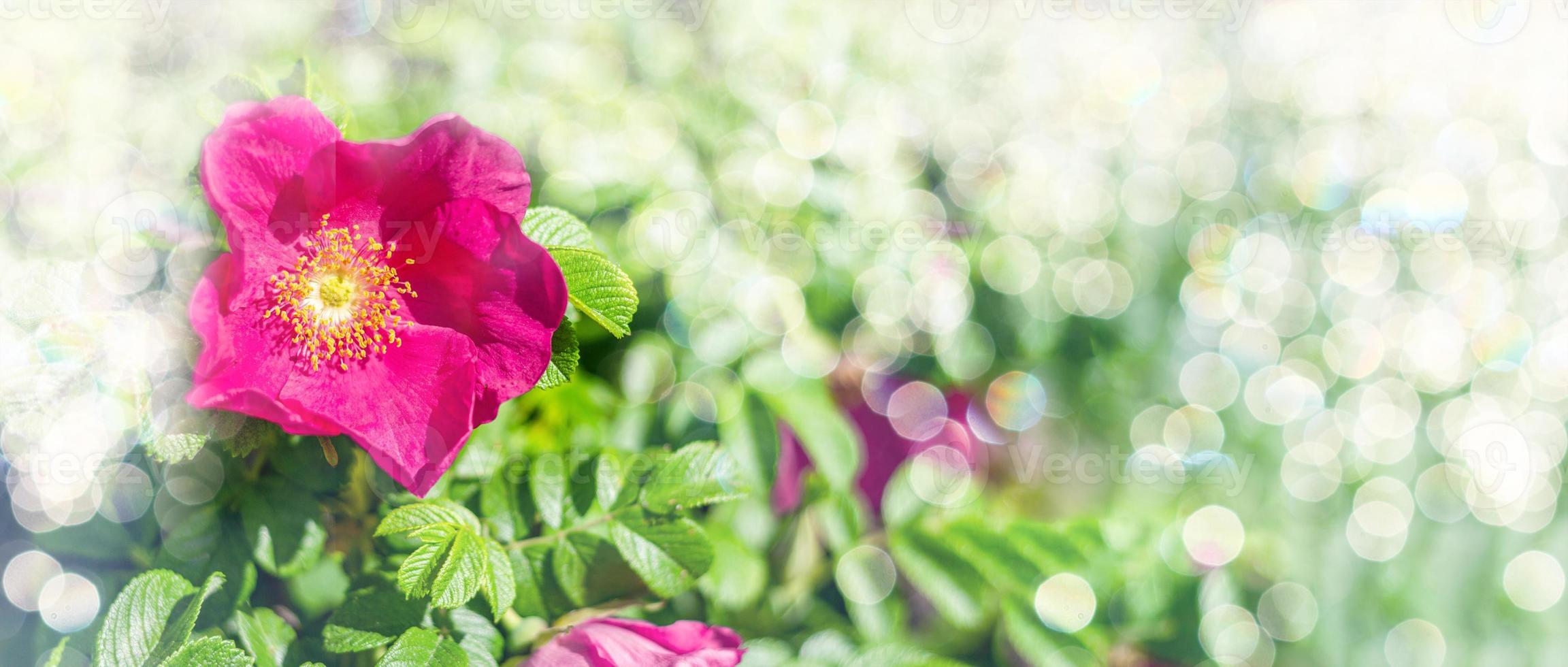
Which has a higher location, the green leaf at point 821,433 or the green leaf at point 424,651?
the green leaf at point 424,651

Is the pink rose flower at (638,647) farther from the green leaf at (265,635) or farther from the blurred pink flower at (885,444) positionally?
the blurred pink flower at (885,444)

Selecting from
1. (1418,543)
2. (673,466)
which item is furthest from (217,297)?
(1418,543)

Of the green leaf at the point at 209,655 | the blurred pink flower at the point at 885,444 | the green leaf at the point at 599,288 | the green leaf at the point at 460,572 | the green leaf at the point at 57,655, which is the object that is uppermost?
the green leaf at the point at 599,288

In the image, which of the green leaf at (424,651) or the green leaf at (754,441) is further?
the green leaf at (754,441)

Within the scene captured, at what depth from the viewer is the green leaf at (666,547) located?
456 millimetres

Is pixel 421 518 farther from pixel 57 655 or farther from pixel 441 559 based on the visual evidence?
pixel 57 655

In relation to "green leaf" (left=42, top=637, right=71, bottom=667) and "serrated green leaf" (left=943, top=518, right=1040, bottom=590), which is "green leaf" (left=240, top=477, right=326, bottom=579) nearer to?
"green leaf" (left=42, top=637, right=71, bottom=667)

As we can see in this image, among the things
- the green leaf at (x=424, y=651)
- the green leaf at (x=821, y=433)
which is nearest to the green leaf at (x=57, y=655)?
the green leaf at (x=424, y=651)

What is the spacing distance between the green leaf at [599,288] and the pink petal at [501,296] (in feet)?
0.07

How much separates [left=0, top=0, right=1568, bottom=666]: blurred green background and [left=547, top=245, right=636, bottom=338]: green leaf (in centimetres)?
12

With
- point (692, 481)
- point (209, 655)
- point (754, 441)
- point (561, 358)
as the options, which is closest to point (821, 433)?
point (754, 441)

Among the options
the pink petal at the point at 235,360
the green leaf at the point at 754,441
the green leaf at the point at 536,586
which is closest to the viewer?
the pink petal at the point at 235,360

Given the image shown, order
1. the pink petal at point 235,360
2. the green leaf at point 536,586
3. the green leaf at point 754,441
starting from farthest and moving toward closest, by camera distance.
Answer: the green leaf at point 754,441 < the green leaf at point 536,586 < the pink petal at point 235,360

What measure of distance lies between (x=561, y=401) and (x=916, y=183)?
1.55ft
